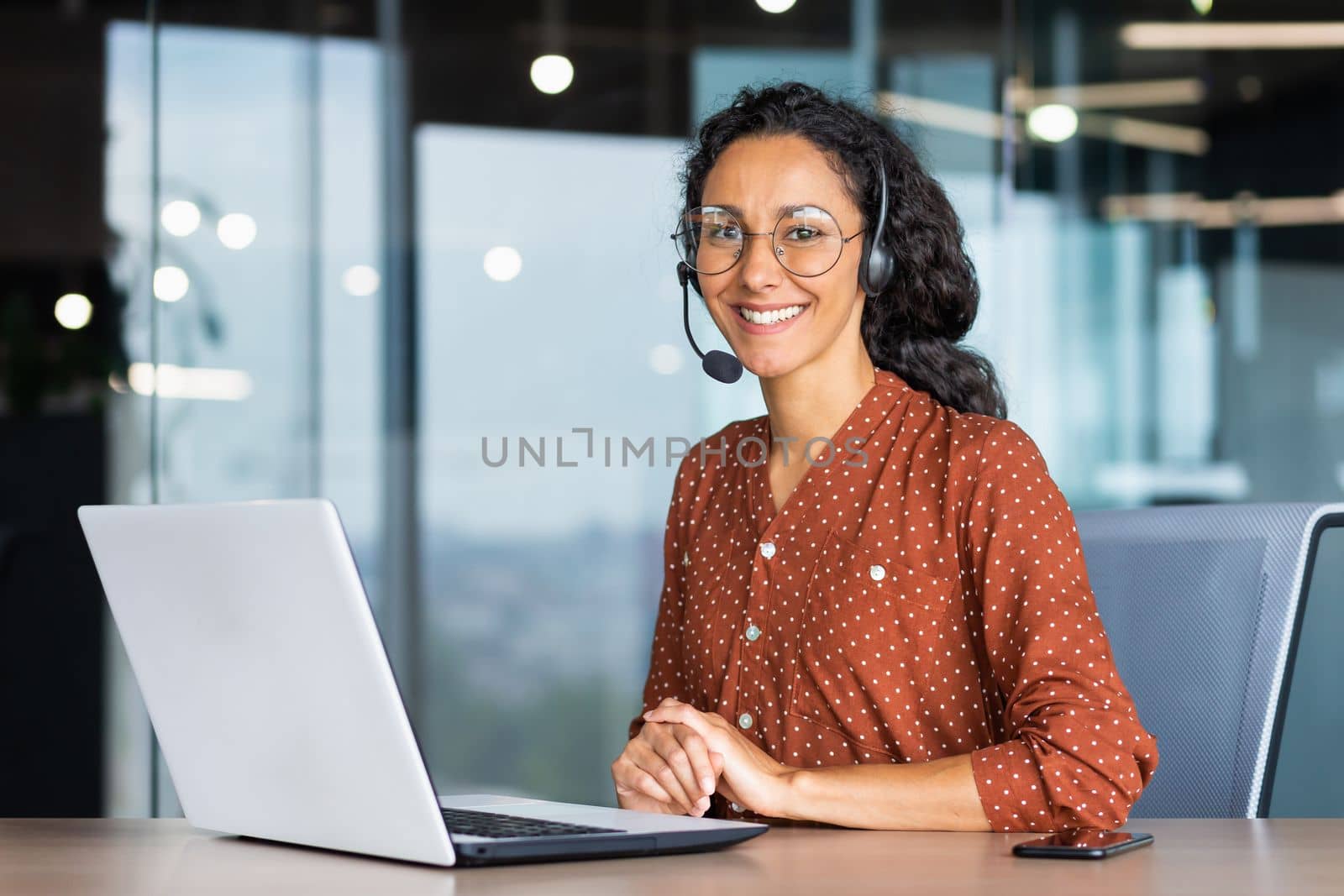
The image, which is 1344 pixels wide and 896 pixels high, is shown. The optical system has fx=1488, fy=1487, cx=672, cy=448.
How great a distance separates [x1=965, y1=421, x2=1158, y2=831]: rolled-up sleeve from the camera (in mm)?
1266

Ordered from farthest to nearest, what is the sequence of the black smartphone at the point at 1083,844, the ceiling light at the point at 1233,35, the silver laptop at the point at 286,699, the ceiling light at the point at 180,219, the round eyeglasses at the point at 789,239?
the ceiling light at the point at 180,219, the ceiling light at the point at 1233,35, the round eyeglasses at the point at 789,239, the black smartphone at the point at 1083,844, the silver laptop at the point at 286,699

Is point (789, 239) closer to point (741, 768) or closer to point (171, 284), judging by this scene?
point (741, 768)

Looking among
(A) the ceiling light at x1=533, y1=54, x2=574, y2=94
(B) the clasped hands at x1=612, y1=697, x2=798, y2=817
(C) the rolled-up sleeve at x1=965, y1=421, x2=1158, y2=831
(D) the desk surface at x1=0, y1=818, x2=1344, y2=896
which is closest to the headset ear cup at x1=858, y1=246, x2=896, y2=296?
(C) the rolled-up sleeve at x1=965, y1=421, x2=1158, y2=831

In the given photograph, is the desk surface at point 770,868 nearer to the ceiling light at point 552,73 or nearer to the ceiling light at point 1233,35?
the ceiling light at point 1233,35

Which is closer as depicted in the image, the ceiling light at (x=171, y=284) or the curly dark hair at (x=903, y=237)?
the curly dark hair at (x=903, y=237)

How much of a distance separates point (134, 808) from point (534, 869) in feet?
9.65

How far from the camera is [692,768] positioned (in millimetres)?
1297

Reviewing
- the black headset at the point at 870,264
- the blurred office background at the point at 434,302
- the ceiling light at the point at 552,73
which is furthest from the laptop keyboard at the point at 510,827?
the ceiling light at the point at 552,73

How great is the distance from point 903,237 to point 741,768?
2.31 feet

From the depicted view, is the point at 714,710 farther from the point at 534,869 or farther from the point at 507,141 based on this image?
the point at 507,141

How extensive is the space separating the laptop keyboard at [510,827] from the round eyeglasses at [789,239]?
2.35 feet

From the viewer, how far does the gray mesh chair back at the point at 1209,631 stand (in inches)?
57.7

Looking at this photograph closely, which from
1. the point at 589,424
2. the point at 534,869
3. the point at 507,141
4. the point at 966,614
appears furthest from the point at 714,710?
the point at 507,141

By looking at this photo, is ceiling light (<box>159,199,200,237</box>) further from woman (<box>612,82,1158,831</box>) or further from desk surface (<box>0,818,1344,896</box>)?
desk surface (<box>0,818,1344,896</box>)
